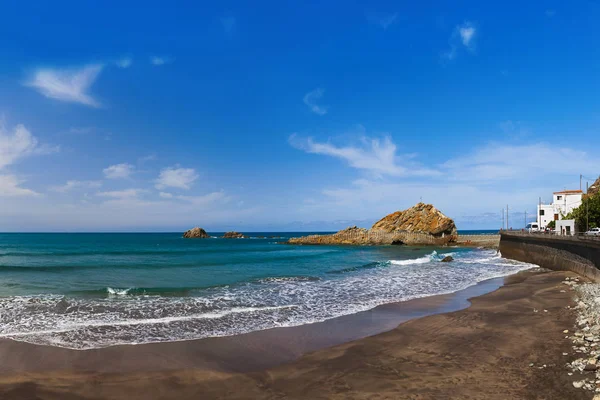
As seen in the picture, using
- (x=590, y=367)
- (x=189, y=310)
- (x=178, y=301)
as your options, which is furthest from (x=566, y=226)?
(x=189, y=310)

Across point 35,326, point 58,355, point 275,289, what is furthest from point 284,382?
point 275,289

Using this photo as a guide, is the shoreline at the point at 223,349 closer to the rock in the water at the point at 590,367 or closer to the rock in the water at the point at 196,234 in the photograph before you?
the rock in the water at the point at 590,367

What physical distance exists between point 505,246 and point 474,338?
4253cm

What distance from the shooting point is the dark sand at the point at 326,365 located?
7402 mm

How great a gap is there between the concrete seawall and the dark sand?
13193 mm

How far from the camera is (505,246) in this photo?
47656 mm

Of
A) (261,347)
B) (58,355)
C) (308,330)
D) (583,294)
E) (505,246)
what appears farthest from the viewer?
(505,246)

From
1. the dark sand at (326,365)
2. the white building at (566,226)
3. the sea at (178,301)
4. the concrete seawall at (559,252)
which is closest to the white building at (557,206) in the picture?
the white building at (566,226)

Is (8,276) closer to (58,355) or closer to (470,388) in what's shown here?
(58,355)

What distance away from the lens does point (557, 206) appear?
227ft

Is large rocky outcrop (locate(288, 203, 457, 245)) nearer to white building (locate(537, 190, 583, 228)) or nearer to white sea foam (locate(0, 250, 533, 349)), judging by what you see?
white building (locate(537, 190, 583, 228))

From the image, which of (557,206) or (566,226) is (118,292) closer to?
(566,226)

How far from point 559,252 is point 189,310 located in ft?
98.2

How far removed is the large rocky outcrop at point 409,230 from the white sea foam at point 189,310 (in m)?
56.8
